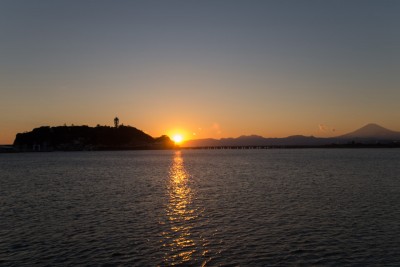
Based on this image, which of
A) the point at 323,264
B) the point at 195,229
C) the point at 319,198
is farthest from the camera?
the point at 319,198

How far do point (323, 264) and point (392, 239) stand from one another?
876cm

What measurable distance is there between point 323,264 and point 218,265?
6.29 m

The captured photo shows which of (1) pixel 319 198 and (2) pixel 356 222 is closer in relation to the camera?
(2) pixel 356 222

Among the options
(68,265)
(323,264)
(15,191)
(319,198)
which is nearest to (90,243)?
(68,265)

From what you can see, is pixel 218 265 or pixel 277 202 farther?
pixel 277 202

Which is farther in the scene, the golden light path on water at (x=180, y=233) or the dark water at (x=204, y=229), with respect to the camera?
the golden light path on water at (x=180, y=233)

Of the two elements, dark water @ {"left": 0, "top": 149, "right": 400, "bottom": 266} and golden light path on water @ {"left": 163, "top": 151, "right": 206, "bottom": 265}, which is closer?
dark water @ {"left": 0, "top": 149, "right": 400, "bottom": 266}

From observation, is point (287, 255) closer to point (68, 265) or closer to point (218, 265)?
point (218, 265)

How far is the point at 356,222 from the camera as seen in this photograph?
32.7 metres

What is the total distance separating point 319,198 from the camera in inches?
1873

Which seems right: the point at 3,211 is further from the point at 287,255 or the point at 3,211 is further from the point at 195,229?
the point at 287,255

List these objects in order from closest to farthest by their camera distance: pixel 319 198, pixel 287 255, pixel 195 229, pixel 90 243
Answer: pixel 287 255
pixel 90 243
pixel 195 229
pixel 319 198

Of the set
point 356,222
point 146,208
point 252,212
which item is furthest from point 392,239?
point 146,208

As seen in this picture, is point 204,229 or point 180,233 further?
point 204,229
